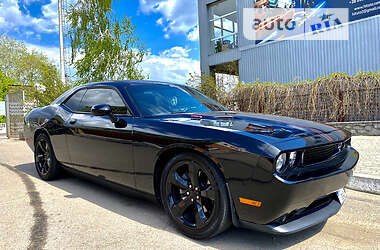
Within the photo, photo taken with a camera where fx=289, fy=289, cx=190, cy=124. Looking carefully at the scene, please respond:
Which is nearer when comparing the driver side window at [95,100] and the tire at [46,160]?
the driver side window at [95,100]

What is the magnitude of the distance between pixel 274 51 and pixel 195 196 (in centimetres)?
1302

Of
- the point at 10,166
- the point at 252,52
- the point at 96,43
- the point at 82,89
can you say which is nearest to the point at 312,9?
the point at 252,52

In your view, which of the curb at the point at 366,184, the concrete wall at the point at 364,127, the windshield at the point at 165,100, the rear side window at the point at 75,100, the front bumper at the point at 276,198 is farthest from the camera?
the concrete wall at the point at 364,127

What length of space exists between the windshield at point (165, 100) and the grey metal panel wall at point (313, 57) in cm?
827

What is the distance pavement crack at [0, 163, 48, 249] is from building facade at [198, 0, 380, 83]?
33.3 feet

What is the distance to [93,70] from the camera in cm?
1205

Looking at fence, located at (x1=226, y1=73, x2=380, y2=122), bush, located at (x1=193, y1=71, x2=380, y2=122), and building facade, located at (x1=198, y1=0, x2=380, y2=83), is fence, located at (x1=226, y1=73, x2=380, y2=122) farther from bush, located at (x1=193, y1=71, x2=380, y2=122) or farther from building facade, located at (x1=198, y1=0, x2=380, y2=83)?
building facade, located at (x1=198, y1=0, x2=380, y2=83)

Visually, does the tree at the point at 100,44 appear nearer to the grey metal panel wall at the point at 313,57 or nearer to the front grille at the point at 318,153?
the grey metal panel wall at the point at 313,57

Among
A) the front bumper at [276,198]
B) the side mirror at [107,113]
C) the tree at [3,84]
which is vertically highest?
the tree at [3,84]

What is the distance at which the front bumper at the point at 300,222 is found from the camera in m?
1.97

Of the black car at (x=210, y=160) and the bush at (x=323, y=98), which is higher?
the bush at (x=323, y=98)

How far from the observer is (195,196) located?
2301 mm

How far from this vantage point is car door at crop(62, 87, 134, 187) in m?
2.86

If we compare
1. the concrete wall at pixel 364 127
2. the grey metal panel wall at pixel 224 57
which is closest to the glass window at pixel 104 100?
the concrete wall at pixel 364 127
